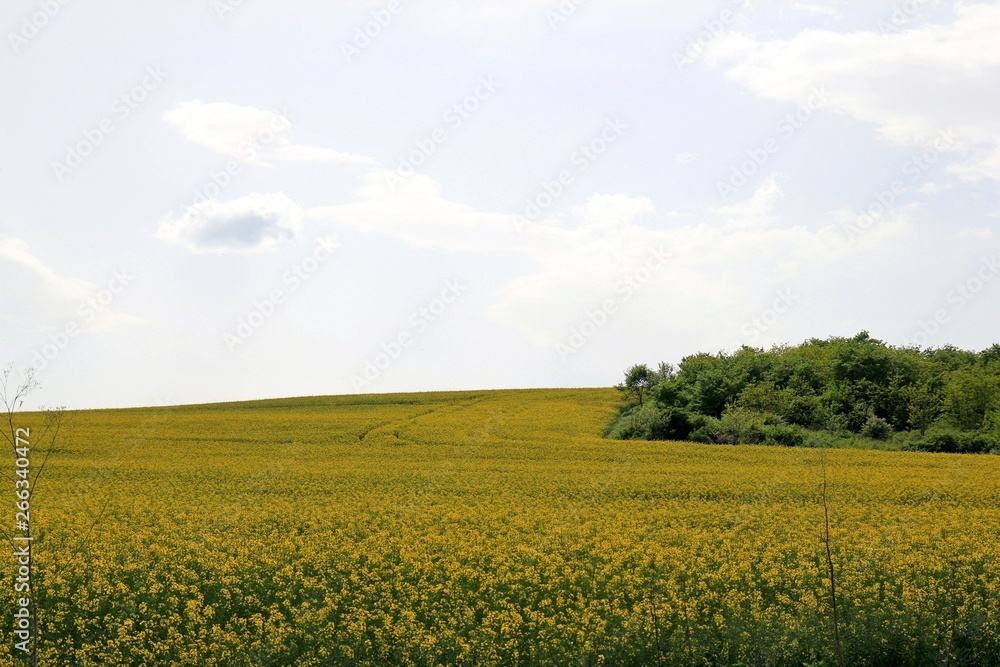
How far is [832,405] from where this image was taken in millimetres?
49750

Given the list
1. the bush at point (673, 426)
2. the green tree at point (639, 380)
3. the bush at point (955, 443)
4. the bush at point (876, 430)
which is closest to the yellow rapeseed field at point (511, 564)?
the bush at point (955, 443)

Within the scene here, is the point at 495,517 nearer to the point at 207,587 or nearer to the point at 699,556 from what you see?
the point at 699,556

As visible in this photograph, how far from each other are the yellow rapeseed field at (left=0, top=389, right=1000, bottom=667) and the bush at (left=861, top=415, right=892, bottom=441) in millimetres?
13014

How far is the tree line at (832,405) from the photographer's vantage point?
4550cm

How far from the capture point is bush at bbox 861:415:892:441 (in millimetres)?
47500

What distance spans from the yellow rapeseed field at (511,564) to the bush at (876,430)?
42.7ft

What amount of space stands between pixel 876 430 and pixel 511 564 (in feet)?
123

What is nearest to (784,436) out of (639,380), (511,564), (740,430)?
(740,430)

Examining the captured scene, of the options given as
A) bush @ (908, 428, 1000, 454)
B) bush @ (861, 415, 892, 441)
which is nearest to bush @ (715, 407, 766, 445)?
bush @ (861, 415, 892, 441)

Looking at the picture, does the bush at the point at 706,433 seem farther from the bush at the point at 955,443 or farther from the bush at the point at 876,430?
the bush at the point at 955,443

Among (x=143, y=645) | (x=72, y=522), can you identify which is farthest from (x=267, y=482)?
(x=143, y=645)

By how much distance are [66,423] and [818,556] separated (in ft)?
158

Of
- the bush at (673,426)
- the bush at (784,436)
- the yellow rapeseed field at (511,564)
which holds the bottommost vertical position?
the yellow rapeseed field at (511,564)

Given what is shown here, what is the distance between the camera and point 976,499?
2709 cm
